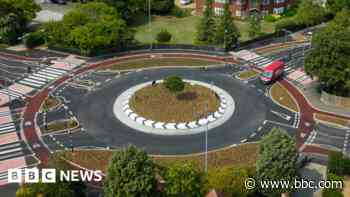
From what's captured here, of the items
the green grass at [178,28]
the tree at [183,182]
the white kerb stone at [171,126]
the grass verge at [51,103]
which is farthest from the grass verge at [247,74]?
the tree at [183,182]

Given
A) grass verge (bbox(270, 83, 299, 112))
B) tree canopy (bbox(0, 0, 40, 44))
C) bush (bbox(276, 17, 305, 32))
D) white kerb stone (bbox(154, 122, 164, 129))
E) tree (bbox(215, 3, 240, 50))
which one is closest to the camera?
white kerb stone (bbox(154, 122, 164, 129))

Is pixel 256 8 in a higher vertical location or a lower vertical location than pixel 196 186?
higher

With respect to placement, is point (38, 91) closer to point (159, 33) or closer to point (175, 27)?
point (159, 33)

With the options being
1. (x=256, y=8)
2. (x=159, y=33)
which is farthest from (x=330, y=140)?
(x=256, y=8)

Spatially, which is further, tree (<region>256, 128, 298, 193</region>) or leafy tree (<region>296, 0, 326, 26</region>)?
leafy tree (<region>296, 0, 326, 26</region>)

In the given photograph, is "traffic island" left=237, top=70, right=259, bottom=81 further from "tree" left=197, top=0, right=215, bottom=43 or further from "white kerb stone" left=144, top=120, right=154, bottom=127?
"white kerb stone" left=144, top=120, right=154, bottom=127

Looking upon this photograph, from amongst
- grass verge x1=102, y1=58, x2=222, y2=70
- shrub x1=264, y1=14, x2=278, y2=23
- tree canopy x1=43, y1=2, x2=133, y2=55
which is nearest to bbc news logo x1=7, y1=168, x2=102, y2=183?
grass verge x1=102, y1=58, x2=222, y2=70
